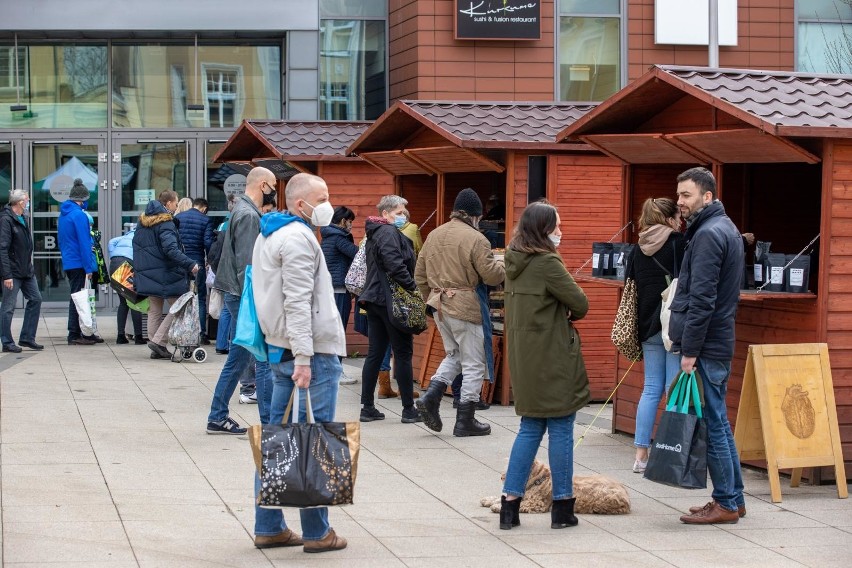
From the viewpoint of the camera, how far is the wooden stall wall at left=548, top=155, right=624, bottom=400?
1126 cm

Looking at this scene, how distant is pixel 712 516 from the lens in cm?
689

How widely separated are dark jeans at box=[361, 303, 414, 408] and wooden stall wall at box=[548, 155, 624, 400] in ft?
5.97

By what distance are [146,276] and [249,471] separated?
6299mm

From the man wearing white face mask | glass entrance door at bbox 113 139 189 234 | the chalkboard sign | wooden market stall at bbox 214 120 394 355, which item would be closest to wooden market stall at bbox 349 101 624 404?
the man wearing white face mask

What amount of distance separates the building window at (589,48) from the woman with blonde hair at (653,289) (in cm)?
1114

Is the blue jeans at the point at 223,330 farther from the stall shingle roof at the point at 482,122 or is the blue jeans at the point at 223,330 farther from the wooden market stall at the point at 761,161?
the wooden market stall at the point at 761,161

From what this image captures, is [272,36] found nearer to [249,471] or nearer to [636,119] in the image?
[636,119]

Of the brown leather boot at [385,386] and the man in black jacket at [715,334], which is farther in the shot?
the brown leather boot at [385,386]

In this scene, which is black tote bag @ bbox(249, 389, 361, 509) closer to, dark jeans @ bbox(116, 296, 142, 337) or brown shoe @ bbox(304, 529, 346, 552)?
brown shoe @ bbox(304, 529, 346, 552)

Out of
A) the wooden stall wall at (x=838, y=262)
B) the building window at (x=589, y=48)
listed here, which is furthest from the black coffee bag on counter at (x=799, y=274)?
the building window at (x=589, y=48)

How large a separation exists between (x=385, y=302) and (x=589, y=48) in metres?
10.3

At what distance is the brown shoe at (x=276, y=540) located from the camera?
20.7 ft

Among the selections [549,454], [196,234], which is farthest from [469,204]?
[196,234]

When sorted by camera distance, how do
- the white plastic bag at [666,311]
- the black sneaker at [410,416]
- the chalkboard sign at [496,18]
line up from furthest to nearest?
1. the chalkboard sign at [496,18]
2. the black sneaker at [410,416]
3. the white plastic bag at [666,311]
